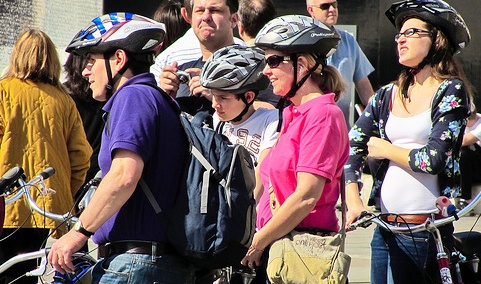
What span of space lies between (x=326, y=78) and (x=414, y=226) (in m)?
0.85

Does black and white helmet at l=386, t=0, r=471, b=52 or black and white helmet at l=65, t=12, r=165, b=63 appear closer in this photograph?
black and white helmet at l=65, t=12, r=165, b=63

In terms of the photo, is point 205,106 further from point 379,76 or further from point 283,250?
point 379,76

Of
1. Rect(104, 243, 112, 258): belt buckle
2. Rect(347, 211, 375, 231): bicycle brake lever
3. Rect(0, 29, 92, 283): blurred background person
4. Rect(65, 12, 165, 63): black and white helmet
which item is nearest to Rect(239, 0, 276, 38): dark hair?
Rect(0, 29, 92, 283): blurred background person

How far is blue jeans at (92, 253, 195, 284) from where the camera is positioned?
3.80m

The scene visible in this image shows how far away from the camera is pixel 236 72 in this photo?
5000 mm

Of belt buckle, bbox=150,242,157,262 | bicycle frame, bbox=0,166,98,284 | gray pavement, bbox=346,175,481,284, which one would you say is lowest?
gray pavement, bbox=346,175,481,284

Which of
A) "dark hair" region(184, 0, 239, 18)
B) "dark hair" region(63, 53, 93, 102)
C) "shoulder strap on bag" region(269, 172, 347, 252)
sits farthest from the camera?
"dark hair" region(63, 53, 93, 102)

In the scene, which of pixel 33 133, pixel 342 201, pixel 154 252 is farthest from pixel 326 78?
pixel 33 133

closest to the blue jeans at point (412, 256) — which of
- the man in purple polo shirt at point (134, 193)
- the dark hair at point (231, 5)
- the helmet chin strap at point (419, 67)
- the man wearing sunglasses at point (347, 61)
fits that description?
the helmet chin strap at point (419, 67)

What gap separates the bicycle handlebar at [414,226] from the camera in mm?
4605

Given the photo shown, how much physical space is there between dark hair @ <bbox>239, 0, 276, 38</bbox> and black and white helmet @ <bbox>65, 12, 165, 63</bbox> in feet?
7.58

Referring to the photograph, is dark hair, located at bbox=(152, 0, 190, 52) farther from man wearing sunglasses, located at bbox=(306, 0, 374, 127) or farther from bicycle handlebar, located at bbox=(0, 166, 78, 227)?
bicycle handlebar, located at bbox=(0, 166, 78, 227)

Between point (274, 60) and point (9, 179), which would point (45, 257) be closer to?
point (9, 179)

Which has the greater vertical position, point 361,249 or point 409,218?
point 409,218
